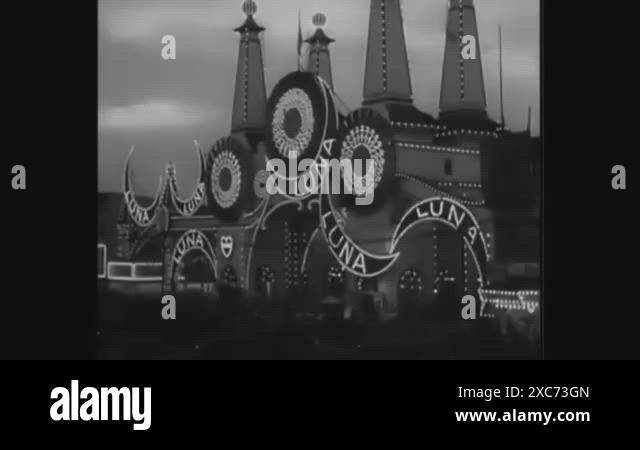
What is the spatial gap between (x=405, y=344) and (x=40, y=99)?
262cm

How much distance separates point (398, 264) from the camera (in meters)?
6.02

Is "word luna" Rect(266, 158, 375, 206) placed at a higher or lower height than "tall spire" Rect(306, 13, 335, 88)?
lower

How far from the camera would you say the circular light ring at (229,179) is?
21.4 ft

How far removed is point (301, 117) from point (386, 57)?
0.61 metres

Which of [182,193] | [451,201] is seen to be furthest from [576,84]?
[182,193]

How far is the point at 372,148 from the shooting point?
20.0 feet

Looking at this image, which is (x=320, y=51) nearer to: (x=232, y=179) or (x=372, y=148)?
(x=372, y=148)

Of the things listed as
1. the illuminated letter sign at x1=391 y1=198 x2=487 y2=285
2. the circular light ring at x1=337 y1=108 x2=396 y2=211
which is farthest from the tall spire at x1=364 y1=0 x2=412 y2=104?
the illuminated letter sign at x1=391 y1=198 x2=487 y2=285

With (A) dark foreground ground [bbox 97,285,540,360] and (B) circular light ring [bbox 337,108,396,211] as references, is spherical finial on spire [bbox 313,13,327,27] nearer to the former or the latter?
(B) circular light ring [bbox 337,108,396,211]

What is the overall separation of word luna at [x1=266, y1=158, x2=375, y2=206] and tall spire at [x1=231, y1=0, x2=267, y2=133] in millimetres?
271

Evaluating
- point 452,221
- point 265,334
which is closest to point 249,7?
point 452,221

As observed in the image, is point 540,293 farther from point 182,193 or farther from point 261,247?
point 182,193

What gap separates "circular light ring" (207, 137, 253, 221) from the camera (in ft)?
21.4

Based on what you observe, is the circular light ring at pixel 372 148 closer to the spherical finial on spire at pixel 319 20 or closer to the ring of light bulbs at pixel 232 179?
the spherical finial on spire at pixel 319 20
